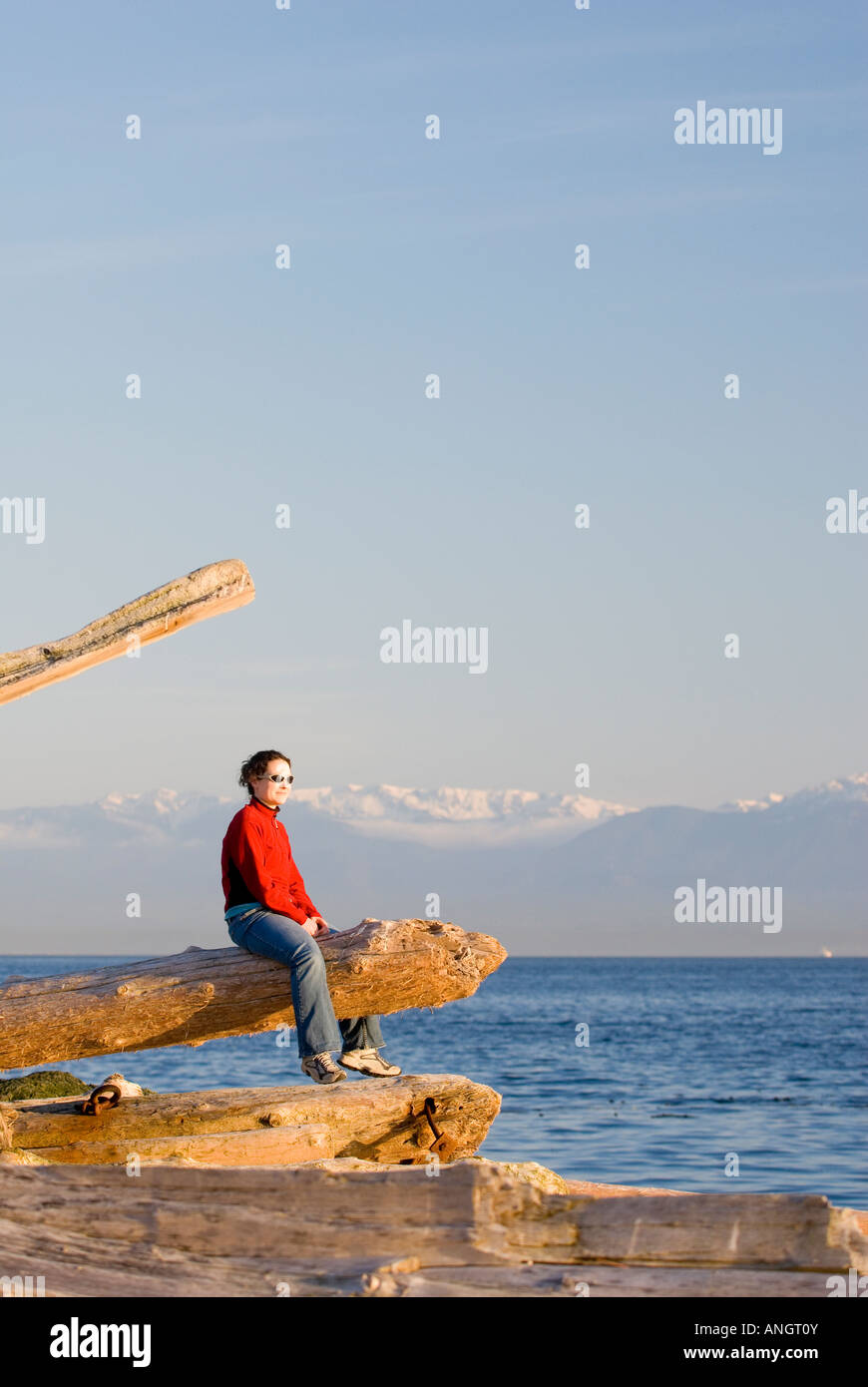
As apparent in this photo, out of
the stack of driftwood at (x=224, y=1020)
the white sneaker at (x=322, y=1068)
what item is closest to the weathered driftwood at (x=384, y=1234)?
the stack of driftwood at (x=224, y=1020)

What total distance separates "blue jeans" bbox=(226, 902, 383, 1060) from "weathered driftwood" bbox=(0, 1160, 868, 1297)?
7.19 ft

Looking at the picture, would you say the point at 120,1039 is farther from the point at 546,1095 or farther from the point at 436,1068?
the point at 436,1068

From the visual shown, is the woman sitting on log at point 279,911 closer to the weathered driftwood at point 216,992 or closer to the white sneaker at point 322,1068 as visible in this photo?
the white sneaker at point 322,1068

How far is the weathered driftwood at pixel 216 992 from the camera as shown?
8.38m

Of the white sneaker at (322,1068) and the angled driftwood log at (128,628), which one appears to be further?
the white sneaker at (322,1068)

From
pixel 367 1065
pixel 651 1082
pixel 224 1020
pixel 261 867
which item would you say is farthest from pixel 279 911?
pixel 651 1082

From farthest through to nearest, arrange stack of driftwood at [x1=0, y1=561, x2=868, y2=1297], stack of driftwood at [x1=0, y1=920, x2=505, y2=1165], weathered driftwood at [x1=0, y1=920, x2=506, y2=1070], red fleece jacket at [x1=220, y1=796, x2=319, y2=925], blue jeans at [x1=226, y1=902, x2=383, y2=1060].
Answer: red fleece jacket at [x1=220, y1=796, x2=319, y2=925]
weathered driftwood at [x1=0, y1=920, x2=506, y2=1070]
stack of driftwood at [x1=0, y1=920, x2=505, y2=1165]
blue jeans at [x1=226, y1=902, x2=383, y2=1060]
stack of driftwood at [x1=0, y1=561, x2=868, y2=1297]

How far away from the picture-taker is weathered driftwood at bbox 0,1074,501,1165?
8.04m

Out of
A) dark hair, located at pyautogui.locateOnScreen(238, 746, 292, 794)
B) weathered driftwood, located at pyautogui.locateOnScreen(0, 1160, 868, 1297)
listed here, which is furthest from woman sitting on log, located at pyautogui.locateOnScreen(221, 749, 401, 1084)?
weathered driftwood, located at pyautogui.locateOnScreen(0, 1160, 868, 1297)

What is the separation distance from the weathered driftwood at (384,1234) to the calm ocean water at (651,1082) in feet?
11.0

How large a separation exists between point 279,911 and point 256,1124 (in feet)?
4.19

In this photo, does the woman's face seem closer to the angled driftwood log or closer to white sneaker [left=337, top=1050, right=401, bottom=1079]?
the angled driftwood log
